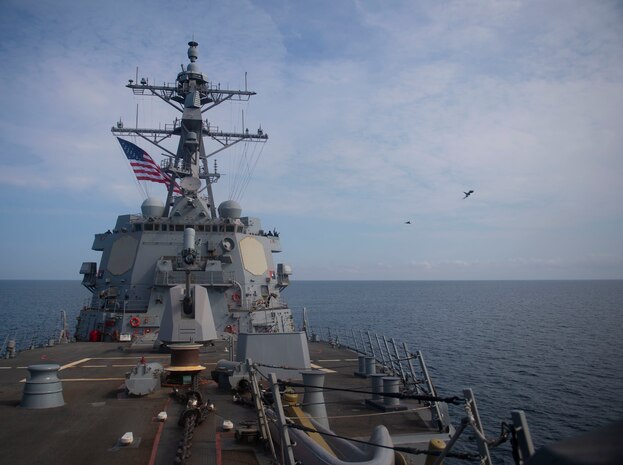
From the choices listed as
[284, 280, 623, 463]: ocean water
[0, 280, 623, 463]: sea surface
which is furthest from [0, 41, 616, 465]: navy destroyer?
[284, 280, 623, 463]: ocean water

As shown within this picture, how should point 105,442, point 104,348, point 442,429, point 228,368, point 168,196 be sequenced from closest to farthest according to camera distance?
point 105,442
point 442,429
point 228,368
point 104,348
point 168,196

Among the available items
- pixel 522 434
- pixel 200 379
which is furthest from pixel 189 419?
pixel 522 434

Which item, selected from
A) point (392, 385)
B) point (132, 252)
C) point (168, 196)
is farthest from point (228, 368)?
point (168, 196)

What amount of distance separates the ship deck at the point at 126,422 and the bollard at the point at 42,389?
18 cm

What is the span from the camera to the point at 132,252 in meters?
18.1

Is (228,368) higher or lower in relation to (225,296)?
lower

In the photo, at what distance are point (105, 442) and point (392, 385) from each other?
4514 mm

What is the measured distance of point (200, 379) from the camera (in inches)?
407

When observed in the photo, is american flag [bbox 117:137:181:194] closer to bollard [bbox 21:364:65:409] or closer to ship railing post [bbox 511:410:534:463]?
bollard [bbox 21:364:65:409]

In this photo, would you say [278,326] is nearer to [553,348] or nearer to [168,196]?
[168,196]

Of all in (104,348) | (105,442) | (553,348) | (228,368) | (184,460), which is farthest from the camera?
(553,348)

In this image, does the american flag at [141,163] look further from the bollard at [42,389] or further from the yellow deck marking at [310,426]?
the yellow deck marking at [310,426]

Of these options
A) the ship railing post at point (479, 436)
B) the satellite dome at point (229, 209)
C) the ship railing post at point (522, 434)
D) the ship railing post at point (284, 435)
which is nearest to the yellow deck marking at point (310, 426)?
the ship railing post at point (284, 435)

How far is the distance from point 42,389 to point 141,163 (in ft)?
42.7
